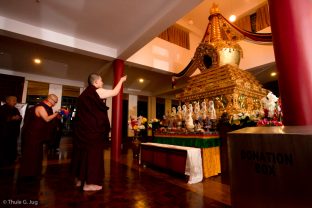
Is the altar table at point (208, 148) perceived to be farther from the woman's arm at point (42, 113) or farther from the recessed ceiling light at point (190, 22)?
the recessed ceiling light at point (190, 22)

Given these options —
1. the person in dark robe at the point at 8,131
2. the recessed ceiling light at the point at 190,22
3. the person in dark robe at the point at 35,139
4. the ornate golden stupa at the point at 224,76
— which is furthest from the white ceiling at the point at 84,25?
the person in dark robe at the point at 35,139

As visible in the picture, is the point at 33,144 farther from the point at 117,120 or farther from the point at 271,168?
the point at 271,168

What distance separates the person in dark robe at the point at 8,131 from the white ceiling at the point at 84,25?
1536mm

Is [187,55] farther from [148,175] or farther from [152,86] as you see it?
[148,175]

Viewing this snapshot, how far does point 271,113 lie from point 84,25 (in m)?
3.92

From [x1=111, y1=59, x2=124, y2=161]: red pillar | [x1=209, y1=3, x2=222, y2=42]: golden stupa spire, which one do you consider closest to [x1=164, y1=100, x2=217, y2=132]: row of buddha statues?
[x1=111, y1=59, x2=124, y2=161]: red pillar

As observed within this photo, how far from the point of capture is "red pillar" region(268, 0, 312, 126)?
1159 mm

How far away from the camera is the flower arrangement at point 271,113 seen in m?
1.94

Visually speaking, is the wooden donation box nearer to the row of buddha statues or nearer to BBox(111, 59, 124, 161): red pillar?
the row of buddha statues

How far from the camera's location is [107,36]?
4.28 meters

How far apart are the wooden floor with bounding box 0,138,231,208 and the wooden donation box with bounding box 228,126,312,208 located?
921 mm

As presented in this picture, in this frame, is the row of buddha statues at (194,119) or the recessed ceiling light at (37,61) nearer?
the row of buddha statues at (194,119)

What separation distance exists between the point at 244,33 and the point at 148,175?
13.0ft

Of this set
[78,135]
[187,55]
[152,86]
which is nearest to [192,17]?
[187,55]
